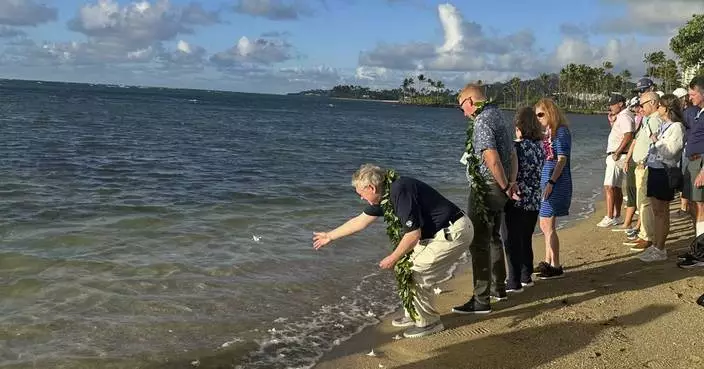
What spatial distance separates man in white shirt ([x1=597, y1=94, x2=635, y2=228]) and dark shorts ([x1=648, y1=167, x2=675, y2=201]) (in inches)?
71.1

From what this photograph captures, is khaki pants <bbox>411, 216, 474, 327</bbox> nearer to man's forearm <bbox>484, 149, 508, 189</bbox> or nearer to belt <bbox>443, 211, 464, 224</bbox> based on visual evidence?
belt <bbox>443, 211, 464, 224</bbox>

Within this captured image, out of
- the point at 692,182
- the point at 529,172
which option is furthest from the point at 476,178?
the point at 692,182

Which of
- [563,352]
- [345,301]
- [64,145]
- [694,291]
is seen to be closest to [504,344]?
[563,352]

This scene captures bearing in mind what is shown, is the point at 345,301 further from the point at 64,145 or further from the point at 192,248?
the point at 64,145

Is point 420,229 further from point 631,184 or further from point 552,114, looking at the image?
point 631,184

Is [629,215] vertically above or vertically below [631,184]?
below

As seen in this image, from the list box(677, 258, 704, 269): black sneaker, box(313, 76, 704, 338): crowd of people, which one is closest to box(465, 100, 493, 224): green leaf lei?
box(313, 76, 704, 338): crowd of people

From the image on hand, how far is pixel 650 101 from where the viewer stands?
7.44 meters

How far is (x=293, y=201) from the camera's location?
43.1 ft

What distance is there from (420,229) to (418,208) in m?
0.17

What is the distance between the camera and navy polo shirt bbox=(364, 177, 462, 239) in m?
4.80

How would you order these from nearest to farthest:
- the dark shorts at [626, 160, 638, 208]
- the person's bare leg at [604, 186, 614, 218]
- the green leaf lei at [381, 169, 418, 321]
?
the green leaf lei at [381, 169, 418, 321] → the dark shorts at [626, 160, 638, 208] → the person's bare leg at [604, 186, 614, 218]

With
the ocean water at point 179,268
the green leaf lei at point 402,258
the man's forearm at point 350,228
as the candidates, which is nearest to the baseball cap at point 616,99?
the ocean water at point 179,268

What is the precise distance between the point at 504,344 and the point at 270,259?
3835 mm
